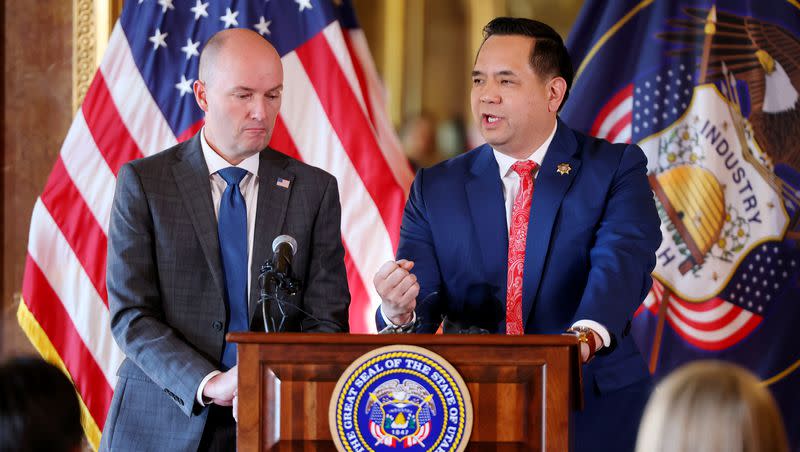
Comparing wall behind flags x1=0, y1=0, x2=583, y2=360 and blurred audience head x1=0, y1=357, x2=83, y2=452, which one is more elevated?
wall behind flags x1=0, y1=0, x2=583, y2=360

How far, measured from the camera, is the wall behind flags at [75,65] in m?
4.57

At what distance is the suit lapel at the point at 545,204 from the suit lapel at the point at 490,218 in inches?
2.7

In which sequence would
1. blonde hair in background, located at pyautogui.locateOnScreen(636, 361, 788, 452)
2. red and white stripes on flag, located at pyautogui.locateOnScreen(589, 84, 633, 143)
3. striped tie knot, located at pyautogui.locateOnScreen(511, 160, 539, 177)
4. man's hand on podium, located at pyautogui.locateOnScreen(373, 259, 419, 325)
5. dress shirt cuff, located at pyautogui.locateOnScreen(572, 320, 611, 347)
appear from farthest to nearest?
1. red and white stripes on flag, located at pyautogui.locateOnScreen(589, 84, 633, 143)
2. striped tie knot, located at pyautogui.locateOnScreen(511, 160, 539, 177)
3. dress shirt cuff, located at pyautogui.locateOnScreen(572, 320, 611, 347)
4. man's hand on podium, located at pyautogui.locateOnScreen(373, 259, 419, 325)
5. blonde hair in background, located at pyautogui.locateOnScreen(636, 361, 788, 452)

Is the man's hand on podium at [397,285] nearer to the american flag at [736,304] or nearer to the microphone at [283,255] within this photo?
the microphone at [283,255]

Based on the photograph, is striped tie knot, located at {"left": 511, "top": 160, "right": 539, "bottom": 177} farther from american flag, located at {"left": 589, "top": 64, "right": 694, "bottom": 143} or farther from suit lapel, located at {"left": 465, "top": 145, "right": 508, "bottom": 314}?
american flag, located at {"left": 589, "top": 64, "right": 694, "bottom": 143}

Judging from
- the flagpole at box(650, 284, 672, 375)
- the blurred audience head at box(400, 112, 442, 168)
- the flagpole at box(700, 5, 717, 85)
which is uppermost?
the flagpole at box(700, 5, 717, 85)

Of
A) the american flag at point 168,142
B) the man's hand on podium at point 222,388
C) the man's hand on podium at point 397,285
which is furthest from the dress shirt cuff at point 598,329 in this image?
the american flag at point 168,142

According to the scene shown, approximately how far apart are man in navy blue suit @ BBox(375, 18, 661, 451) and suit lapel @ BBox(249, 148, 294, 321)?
353 mm

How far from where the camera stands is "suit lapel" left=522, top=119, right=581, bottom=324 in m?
2.82

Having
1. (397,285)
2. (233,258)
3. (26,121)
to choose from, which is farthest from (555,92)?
(26,121)

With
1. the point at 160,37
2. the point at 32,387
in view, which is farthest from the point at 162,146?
the point at 32,387

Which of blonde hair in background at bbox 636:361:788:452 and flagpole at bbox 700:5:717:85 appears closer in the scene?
blonde hair in background at bbox 636:361:788:452

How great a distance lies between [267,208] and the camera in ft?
9.25

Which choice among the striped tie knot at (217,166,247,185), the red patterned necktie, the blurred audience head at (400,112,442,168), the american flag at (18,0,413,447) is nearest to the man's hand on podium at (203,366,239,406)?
the striped tie knot at (217,166,247,185)
